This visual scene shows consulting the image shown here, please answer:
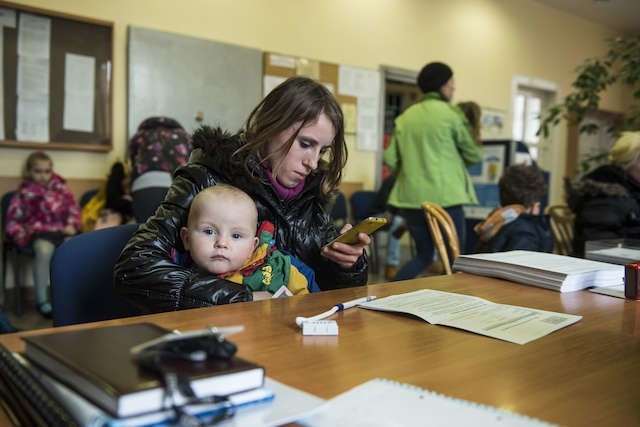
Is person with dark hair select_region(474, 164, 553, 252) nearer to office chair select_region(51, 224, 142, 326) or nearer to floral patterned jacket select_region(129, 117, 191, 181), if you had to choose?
office chair select_region(51, 224, 142, 326)

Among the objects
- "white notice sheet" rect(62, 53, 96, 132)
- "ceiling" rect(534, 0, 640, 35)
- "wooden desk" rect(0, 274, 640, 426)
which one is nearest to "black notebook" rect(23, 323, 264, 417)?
"wooden desk" rect(0, 274, 640, 426)

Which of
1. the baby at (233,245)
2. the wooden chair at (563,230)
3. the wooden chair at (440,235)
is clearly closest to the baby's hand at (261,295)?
the baby at (233,245)

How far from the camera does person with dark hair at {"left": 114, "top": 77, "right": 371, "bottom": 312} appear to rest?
4.50 ft

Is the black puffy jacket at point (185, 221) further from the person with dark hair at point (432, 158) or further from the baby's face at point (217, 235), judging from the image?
the person with dark hair at point (432, 158)

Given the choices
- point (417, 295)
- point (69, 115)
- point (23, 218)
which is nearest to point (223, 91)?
point (69, 115)

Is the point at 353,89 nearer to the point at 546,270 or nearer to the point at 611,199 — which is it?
the point at 611,199

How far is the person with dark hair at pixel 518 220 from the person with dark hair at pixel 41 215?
2.62m

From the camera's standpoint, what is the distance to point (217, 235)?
1315mm

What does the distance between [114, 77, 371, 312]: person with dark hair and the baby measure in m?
0.05

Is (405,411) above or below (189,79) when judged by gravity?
below

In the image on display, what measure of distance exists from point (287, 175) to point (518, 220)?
1.34 m

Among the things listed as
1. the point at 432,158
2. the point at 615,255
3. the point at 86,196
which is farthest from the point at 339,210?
the point at 615,255

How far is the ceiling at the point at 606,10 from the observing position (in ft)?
24.3

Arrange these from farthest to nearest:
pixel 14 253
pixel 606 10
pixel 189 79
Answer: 1. pixel 606 10
2. pixel 189 79
3. pixel 14 253
